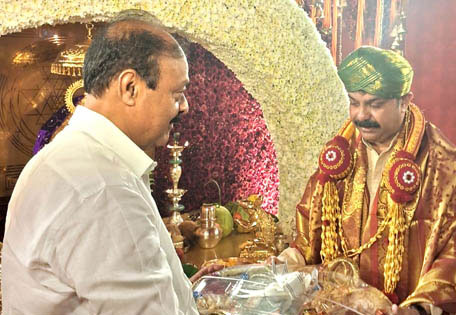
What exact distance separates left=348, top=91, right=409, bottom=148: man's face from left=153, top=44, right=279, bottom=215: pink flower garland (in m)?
2.73

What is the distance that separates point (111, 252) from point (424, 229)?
1.62m

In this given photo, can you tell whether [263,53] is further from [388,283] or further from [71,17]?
[388,283]

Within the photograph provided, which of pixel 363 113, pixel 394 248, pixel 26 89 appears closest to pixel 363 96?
pixel 363 113

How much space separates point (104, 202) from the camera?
1148mm

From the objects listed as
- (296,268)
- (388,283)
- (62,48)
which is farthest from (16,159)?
(388,283)

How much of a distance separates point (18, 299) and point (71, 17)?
7.83ft

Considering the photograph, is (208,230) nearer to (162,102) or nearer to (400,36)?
(400,36)

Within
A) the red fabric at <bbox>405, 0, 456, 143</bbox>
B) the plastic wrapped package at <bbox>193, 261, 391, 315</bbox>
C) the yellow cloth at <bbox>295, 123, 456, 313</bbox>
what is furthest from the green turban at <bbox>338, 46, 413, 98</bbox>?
the plastic wrapped package at <bbox>193, 261, 391, 315</bbox>

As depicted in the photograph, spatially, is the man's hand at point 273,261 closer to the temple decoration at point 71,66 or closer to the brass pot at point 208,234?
the brass pot at point 208,234

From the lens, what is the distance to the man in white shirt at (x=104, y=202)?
1.15 m

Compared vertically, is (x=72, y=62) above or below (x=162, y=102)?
below

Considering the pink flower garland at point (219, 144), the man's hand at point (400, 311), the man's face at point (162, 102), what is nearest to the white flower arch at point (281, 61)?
the pink flower garland at point (219, 144)

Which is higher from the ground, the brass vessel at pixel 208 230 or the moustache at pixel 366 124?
the moustache at pixel 366 124

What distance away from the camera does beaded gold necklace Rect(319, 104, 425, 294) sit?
2355mm
